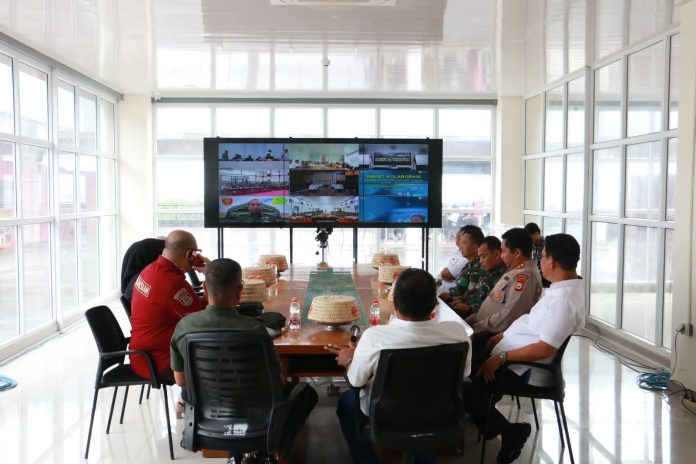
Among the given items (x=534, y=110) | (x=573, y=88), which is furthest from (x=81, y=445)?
(x=534, y=110)

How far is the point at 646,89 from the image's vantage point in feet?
18.5

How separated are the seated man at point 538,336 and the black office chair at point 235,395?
Answer: 1242 mm

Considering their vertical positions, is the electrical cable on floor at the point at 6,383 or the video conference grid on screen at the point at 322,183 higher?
the video conference grid on screen at the point at 322,183

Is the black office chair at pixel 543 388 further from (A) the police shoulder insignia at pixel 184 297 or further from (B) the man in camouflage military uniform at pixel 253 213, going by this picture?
(B) the man in camouflage military uniform at pixel 253 213

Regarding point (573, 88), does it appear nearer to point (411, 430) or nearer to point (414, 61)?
point (414, 61)

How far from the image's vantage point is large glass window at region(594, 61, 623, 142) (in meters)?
6.20

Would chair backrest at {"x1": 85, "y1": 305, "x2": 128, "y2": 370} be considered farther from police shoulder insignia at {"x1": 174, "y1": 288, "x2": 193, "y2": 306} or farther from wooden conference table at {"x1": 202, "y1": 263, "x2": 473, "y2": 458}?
wooden conference table at {"x1": 202, "y1": 263, "x2": 473, "y2": 458}

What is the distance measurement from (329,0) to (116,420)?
3.56m

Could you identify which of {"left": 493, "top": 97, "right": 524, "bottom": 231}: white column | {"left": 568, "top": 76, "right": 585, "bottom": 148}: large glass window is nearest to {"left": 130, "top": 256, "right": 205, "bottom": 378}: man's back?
{"left": 568, "top": 76, "right": 585, "bottom": 148}: large glass window

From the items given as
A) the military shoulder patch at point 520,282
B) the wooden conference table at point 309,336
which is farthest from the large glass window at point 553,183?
the military shoulder patch at point 520,282

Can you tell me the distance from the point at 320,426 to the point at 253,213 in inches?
Answer: 152

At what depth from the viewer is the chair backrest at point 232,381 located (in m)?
2.25

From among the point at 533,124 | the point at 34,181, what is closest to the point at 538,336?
the point at 34,181

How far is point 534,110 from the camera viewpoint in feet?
28.6
